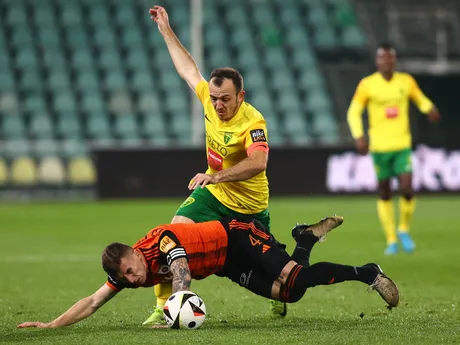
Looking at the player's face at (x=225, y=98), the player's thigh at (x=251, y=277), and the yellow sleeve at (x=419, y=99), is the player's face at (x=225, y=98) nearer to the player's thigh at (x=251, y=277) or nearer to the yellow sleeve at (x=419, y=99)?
the player's thigh at (x=251, y=277)

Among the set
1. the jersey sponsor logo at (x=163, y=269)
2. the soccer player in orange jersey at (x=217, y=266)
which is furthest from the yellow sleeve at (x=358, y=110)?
the jersey sponsor logo at (x=163, y=269)

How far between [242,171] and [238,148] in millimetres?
Result: 481

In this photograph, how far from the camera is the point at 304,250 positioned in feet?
25.7

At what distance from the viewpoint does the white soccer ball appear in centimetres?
650

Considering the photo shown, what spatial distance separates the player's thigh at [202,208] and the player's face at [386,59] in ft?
18.0

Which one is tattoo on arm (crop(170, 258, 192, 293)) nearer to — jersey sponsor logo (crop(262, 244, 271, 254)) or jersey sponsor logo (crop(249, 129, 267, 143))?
jersey sponsor logo (crop(262, 244, 271, 254))

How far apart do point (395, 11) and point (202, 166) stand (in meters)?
8.33

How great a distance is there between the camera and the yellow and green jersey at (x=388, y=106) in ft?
43.1

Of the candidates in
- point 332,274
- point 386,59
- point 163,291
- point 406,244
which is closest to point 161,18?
point 163,291

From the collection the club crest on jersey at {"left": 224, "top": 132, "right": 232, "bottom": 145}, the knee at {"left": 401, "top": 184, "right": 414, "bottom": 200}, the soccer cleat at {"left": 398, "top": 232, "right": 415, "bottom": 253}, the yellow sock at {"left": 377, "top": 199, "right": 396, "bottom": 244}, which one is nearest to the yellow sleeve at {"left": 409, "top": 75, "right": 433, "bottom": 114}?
the knee at {"left": 401, "top": 184, "right": 414, "bottom": 200}

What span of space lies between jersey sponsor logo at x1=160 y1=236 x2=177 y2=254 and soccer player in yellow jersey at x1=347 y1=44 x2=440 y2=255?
6.45 m

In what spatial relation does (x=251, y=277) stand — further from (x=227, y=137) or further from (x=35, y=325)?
(x=35, y=325)

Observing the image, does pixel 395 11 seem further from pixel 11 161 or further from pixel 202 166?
pixel 11 161

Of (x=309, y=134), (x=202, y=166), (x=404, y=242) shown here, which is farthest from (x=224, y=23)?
(x=404, y=242)
